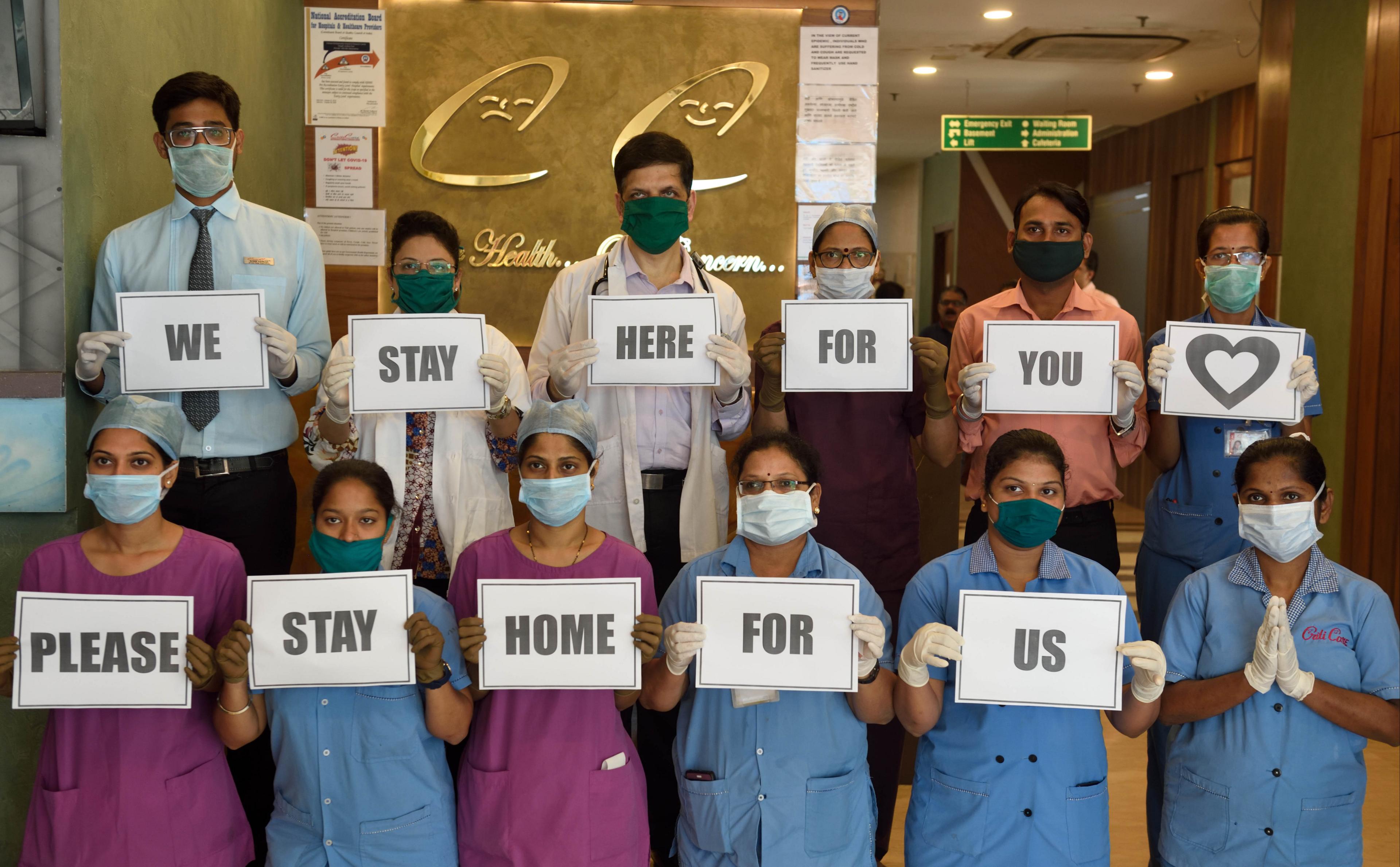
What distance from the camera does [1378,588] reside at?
2.57 metres

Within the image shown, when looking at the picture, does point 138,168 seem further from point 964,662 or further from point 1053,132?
point 1053,132

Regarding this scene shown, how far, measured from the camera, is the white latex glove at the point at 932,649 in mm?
2398

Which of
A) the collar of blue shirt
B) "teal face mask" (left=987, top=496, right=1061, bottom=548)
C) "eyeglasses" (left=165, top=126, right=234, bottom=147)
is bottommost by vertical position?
the collar of blue shirt

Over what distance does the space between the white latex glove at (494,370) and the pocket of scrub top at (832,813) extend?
4.03 feet

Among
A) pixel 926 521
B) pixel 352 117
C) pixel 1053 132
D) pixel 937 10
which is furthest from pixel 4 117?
pixel 1053 132

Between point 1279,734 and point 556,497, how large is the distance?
167cm

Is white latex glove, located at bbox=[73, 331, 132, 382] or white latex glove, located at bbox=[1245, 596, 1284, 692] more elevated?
white latex glove, located at bbox=[73, 331, 132, 382]

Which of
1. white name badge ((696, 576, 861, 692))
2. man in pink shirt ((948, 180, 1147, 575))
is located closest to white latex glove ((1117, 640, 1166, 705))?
white name badge ((696, 576, 861, 692))

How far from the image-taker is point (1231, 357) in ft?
9.93

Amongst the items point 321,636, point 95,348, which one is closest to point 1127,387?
point 321,636

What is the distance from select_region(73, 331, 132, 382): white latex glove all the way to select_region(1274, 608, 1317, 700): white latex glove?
2.71 metres

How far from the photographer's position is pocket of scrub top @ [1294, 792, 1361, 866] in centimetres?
251

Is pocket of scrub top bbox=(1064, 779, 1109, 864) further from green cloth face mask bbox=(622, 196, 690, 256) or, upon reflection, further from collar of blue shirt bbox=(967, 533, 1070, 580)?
green cloth face mask bbox=(622, 196, 690, 256)

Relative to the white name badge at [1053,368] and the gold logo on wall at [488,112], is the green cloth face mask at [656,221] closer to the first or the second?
the white name badge at [1053,368]
